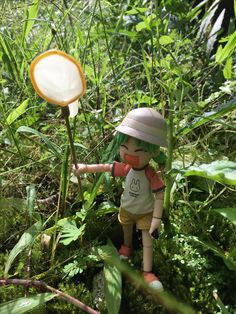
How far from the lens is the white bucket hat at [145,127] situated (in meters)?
0.78

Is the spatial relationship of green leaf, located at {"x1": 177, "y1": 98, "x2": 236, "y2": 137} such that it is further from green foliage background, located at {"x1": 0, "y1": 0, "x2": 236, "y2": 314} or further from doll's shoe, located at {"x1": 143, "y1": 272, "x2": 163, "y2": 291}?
doll's shoe, located at {"x1": 143, "y1": 272, "x2": 163, "y2": 291}

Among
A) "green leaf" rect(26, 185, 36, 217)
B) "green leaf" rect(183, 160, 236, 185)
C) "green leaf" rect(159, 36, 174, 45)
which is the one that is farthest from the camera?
"green leaf" rect(159, 36, 174, 45)

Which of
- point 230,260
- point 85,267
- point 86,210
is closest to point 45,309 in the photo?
point 85,267

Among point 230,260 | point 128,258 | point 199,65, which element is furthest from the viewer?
point 199,65

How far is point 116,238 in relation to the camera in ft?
3.21

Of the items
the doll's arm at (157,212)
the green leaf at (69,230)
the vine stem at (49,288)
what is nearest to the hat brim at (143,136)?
the doll's arm at (157,212)

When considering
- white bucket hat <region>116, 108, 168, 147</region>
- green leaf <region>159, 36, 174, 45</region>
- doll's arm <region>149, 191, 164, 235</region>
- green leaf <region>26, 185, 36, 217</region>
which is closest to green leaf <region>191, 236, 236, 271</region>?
doll's arm <region>149, 191, 164, 235</region>

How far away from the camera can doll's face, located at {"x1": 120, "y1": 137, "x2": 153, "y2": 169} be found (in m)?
0.81

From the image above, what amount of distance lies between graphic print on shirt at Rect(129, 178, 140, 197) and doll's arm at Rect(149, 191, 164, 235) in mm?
43

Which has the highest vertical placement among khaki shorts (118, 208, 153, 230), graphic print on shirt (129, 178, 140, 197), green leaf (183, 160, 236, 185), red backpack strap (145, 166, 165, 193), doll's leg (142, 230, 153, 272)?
green leaf (183, 160, 236, 185)

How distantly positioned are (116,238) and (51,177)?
9.3 inches

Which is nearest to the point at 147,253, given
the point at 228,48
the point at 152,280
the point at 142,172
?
the point at 152,280

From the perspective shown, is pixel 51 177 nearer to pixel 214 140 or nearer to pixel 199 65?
pixel 214 140

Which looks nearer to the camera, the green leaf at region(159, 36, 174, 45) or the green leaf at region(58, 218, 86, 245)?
the green leaf at region(58, 218, 86, 245)
